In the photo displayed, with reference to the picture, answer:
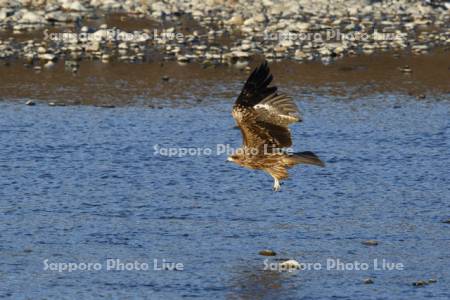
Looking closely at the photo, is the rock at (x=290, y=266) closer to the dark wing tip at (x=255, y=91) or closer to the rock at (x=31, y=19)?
the dark wing tip at (x=255, y=91)

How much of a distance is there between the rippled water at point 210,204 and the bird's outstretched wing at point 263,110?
151 centimetres

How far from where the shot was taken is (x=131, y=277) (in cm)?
1482

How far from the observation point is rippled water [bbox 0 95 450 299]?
14.7 meters

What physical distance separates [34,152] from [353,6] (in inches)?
786

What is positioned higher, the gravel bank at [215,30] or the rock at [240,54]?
the rock at [240,54]

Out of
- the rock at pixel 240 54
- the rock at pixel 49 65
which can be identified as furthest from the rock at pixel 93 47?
the rock at pixel 240 54

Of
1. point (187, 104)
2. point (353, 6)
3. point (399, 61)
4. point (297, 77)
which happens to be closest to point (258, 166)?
point (187, 104)

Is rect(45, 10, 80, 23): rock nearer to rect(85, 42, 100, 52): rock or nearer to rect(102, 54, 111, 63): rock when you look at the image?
rect(85, 42, 100, 52): rock

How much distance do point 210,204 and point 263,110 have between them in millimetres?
2789

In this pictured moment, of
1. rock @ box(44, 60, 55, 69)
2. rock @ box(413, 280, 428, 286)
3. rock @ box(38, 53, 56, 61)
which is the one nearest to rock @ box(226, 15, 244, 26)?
rock @ box(38, 53, 56, 61)

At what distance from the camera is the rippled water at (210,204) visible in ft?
48.2

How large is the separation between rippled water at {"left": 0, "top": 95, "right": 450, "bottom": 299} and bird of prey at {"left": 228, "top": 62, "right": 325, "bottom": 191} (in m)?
1.14

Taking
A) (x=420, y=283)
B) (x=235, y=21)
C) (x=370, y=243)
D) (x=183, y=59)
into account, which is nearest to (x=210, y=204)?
(x=370, y=243)

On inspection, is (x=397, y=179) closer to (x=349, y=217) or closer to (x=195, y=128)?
(x=349, y=217)
